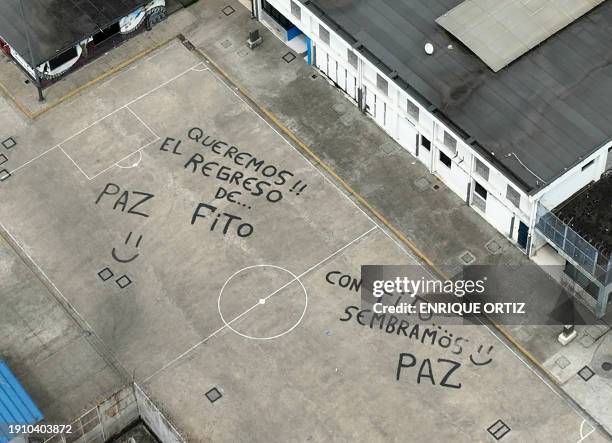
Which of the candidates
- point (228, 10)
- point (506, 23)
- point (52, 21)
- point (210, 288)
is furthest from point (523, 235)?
point (52, 21)

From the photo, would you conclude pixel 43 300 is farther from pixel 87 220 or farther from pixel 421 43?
pixel 421 43

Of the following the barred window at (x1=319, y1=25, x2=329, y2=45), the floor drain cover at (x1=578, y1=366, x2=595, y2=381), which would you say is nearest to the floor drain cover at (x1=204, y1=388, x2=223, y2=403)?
the floor drain cover at (x1=578, y1=366, x2=595, y2=381)

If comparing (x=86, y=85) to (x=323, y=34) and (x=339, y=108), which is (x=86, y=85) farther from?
(x=339, y=108)

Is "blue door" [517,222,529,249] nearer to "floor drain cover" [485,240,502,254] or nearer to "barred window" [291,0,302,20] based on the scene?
"floor drain cover" [485,240,502,254]

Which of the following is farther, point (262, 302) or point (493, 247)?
point (493, 247)

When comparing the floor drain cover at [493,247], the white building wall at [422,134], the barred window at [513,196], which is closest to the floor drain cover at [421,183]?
the white building wall at [422,134]

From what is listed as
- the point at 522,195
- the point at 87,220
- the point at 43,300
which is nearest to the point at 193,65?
the point at 87,220

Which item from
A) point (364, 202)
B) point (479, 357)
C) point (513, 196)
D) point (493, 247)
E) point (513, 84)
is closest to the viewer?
point (479, 357)
